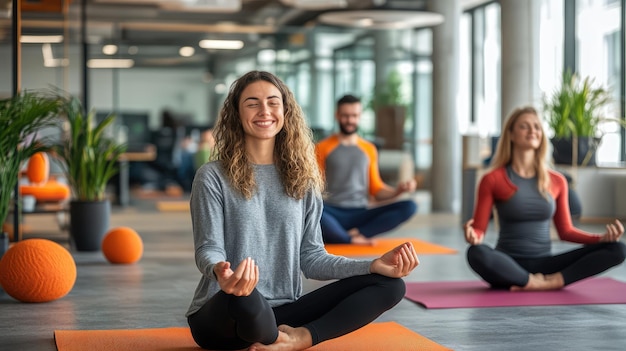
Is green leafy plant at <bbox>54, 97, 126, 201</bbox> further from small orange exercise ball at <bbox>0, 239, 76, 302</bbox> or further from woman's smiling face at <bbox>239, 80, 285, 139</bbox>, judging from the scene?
woman's smiling face at <bbox>239, 80, 285, 139</bbox>

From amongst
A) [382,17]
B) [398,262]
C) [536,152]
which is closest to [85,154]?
[536,152]

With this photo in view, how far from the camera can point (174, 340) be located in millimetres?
3582

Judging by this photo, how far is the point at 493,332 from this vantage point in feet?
12.5

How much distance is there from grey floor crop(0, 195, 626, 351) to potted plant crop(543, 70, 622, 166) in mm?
2869

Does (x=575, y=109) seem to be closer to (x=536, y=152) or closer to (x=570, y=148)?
(x=570, y=148)

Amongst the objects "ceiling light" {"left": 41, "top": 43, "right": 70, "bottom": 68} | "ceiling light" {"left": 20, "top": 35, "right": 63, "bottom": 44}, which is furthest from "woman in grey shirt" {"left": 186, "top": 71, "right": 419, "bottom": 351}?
"ceiling light" {"left": 41, "top": 43, "right": 70, "bottom": 68}

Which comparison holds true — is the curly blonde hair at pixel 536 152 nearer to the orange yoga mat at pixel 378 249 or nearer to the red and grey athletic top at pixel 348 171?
the orange yoga mat at pixel 378 249

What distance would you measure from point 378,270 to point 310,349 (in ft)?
1.48

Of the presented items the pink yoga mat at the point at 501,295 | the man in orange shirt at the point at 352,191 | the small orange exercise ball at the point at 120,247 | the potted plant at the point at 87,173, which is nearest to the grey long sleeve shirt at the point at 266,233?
the pink yoga mat at the point at 501,295

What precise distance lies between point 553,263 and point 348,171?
7.23ft

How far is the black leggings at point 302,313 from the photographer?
295 cm

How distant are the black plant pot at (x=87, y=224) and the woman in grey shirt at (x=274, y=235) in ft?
12.2

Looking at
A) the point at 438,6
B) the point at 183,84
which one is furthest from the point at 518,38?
the point at 183,84

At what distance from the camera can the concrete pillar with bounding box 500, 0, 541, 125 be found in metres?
9.69
